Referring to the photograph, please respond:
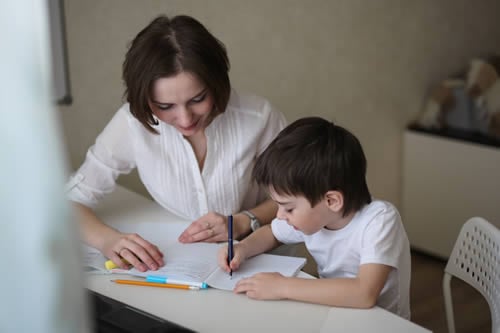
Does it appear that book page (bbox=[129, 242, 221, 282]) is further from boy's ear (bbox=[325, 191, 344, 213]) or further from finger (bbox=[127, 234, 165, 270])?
boy's ear (bbox=[325, 191, 344, 213])

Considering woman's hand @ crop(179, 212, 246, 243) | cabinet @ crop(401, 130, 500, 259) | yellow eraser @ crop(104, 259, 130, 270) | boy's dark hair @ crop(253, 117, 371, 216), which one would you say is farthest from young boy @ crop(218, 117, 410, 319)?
cabinet @ crop(401, 130, 500, 259)

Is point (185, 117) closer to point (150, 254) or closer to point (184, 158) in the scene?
point (184, 158)

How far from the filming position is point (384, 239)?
1.13 metres

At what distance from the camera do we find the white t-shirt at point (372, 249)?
3.68ft

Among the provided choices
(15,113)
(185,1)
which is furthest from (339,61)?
(15,113)

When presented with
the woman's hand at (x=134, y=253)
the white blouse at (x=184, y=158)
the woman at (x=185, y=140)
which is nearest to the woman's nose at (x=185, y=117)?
the woman at (x=185, y=140)

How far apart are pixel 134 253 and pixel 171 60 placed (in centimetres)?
41

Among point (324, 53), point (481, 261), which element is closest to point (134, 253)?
point (481, 261)

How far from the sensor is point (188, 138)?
1.49 meters

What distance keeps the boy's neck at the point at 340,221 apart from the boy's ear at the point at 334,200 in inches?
1.6

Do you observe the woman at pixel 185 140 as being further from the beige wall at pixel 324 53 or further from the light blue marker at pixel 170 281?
the beige wall at pixel 324 53

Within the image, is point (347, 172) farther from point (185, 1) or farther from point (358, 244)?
point (185, 1)

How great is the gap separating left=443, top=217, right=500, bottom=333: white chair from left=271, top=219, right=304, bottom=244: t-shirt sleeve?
0.35 metres

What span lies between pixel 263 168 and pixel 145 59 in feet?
1.14
